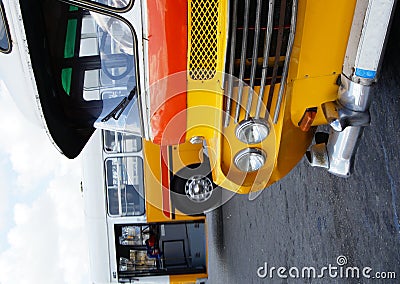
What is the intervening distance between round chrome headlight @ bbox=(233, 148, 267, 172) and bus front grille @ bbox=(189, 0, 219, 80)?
564mm

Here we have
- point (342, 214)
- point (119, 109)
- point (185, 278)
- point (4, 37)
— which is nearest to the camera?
point (4, 37)

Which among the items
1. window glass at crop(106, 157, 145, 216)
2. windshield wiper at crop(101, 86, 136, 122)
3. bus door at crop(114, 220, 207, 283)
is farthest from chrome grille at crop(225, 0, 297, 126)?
bus door at crop(114, 220, 207, 283)

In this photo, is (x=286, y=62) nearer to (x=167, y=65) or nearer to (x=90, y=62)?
(x=167, y=65)

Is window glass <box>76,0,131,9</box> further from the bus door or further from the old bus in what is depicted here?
the bus door

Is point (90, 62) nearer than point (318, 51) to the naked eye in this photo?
No

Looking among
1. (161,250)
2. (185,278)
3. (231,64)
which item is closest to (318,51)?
(231,64)

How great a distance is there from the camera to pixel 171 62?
95.9 inches

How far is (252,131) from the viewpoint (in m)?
2.74

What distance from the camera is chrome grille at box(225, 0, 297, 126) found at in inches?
90.5

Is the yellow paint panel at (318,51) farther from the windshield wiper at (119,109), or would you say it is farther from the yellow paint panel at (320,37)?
the windshield wiper at (119,109)

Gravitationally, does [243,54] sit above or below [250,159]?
above

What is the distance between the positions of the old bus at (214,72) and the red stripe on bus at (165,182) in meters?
2.42

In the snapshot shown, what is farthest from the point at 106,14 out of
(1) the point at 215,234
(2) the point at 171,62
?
(1) the point at 215,234

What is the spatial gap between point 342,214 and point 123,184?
3.77 metres
